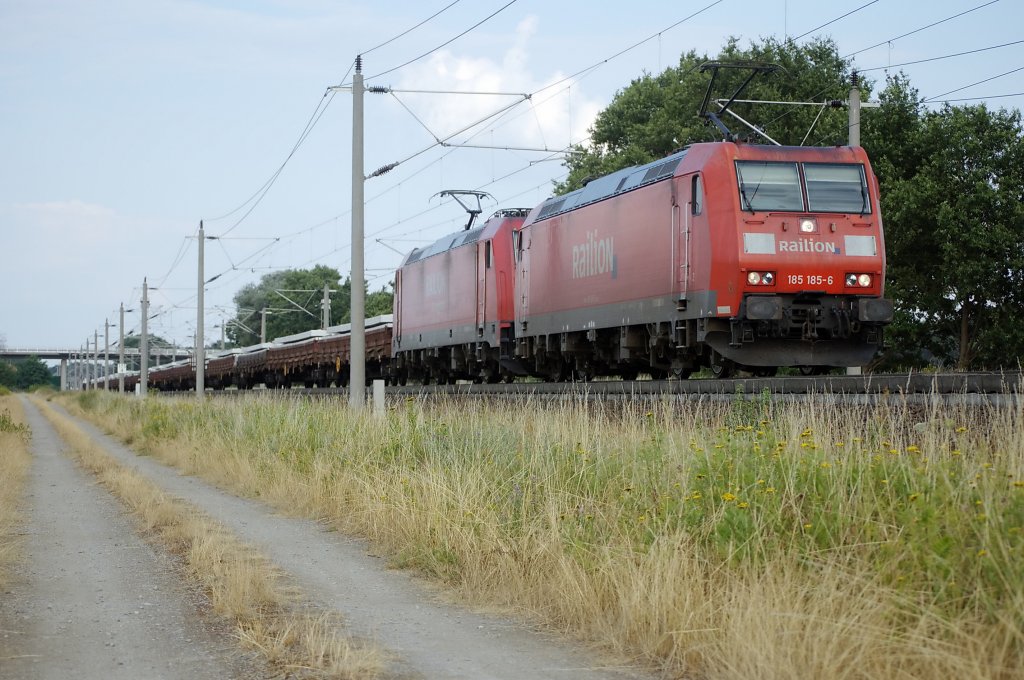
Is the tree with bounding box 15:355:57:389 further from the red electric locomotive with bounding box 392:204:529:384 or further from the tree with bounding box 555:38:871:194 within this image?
the red electric locomotive with bounding box 392:204:529:384

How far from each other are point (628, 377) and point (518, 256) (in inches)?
149

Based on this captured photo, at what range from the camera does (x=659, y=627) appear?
21.1 ft

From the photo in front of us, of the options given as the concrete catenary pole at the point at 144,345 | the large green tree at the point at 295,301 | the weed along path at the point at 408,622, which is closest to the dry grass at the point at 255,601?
the weed along path at the point at 408,622

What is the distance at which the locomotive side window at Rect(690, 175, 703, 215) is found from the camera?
57.2ft

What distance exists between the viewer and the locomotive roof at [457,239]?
1103 inches

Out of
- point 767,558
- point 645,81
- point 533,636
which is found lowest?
point 533,636

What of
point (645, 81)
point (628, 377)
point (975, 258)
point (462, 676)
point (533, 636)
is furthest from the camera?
point (645, 81)

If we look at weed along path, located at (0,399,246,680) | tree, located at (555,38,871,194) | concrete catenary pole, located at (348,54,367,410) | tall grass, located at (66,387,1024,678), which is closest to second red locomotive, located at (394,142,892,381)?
concrete catenary pole, located at (348,54,367,410)

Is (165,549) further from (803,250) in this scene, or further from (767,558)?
(803,250)

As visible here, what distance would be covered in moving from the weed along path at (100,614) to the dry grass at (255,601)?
177 millimetres

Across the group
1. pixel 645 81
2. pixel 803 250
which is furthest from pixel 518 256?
pixel 645 81

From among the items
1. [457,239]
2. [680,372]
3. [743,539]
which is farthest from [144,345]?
[743,539]

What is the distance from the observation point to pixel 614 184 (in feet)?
68.7

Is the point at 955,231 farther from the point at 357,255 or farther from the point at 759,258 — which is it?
the point at 357,255
